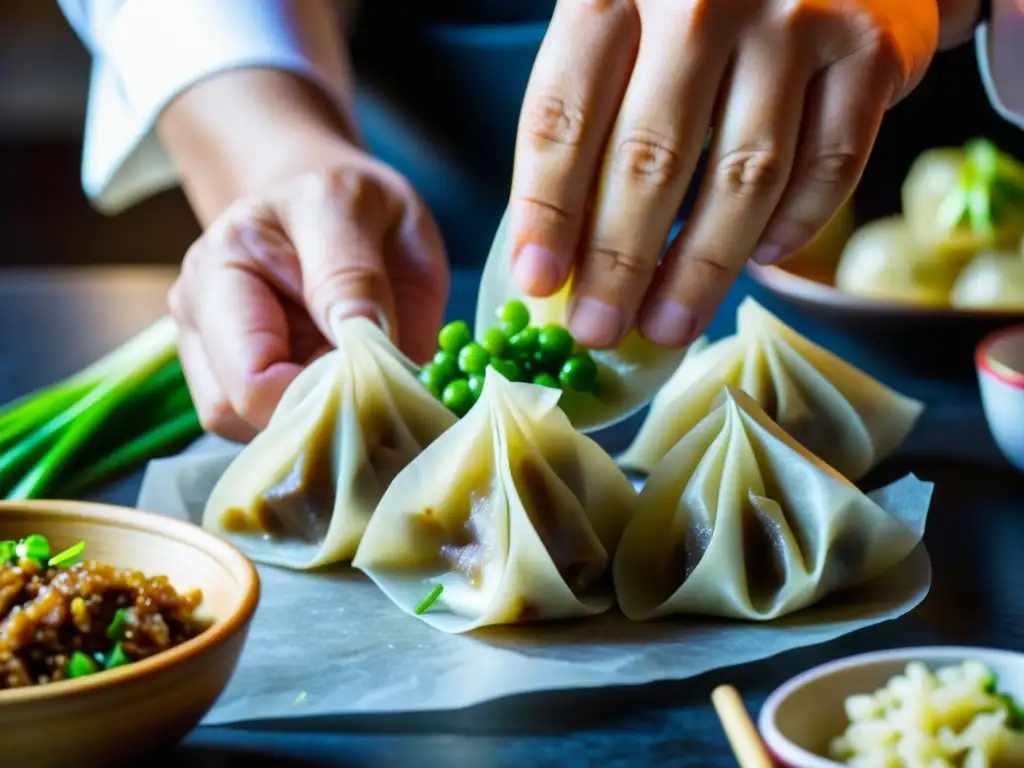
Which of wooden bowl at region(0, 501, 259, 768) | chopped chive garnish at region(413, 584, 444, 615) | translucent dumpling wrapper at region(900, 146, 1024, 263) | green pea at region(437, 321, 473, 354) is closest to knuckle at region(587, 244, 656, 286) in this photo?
green pea at region(437, 321, 473, 354)

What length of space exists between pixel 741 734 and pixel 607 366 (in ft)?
2.36

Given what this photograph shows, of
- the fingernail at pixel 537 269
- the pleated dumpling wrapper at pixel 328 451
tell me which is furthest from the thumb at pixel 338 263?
the fingernail at pixel 537 269

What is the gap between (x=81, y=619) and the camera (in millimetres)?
890

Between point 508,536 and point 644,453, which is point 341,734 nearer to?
point 508,536

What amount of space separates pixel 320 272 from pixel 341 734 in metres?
0.75

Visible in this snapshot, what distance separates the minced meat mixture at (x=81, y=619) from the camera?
2.82ft

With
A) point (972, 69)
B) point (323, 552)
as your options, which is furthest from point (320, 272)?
point (972, 69)

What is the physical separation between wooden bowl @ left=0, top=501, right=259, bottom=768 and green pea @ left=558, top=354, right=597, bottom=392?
501mm

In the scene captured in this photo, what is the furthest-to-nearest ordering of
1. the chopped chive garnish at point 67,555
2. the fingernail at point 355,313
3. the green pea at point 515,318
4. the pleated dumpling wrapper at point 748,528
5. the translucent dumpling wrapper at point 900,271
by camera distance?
the translucent dumpling wrapper at point 900,271 → the fingernail at point 355,313 → the green pea at point 515,318 → the pleated dumpling wrapper at point 748,528 → the chopped chive garnish at point 67,555

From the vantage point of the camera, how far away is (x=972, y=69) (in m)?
2.44

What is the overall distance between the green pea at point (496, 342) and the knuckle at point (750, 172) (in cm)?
29

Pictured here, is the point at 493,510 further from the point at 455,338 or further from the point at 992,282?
the point at 992,282

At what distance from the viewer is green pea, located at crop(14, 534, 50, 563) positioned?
3.26 ft

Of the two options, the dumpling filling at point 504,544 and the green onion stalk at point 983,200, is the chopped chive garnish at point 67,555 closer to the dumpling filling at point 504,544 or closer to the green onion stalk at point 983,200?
the dumpling filling at point 504,544
